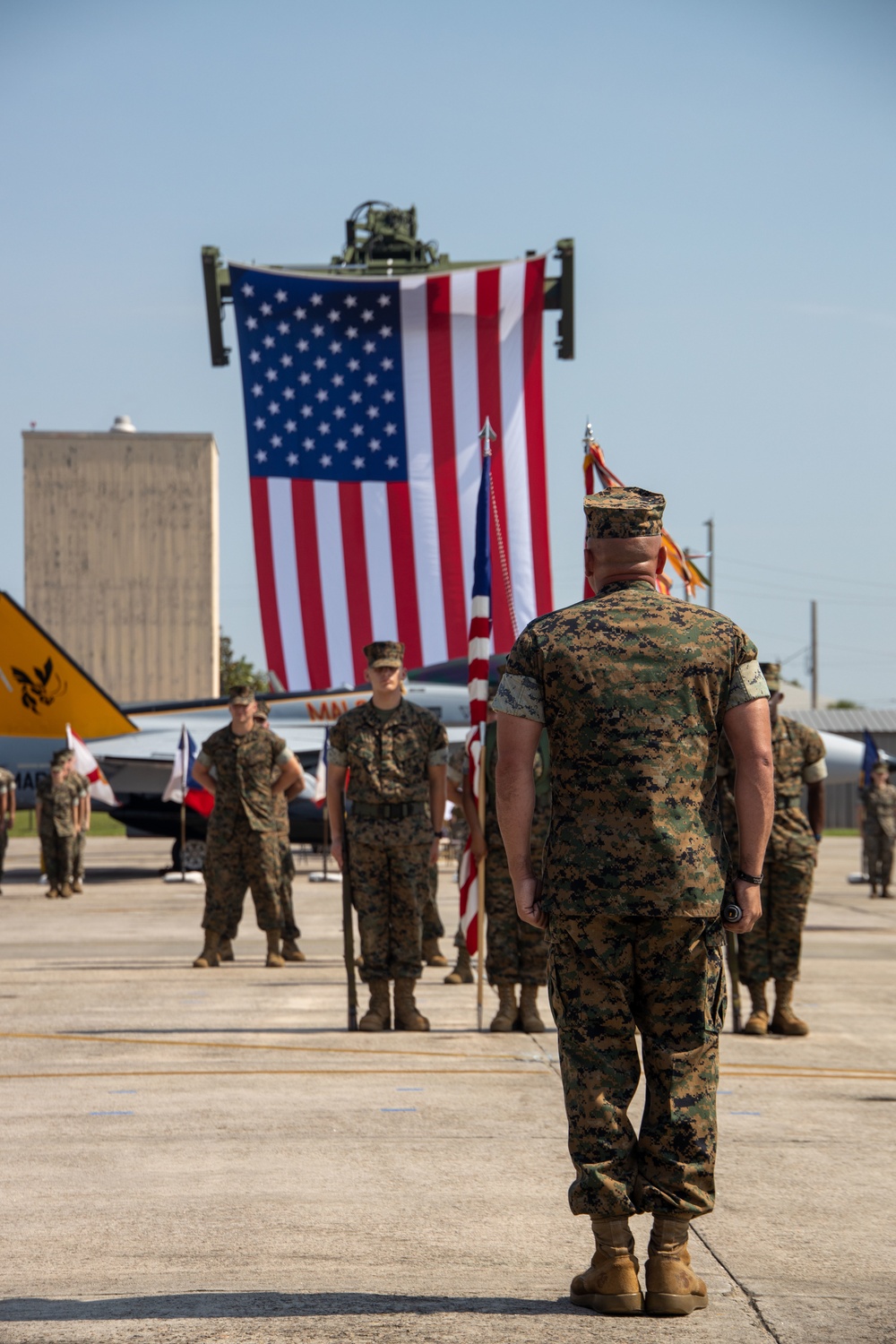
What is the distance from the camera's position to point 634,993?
13.0ft

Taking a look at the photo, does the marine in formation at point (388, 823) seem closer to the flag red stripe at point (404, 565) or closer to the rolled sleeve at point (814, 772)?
the rolled sleeve at point (814, 772)

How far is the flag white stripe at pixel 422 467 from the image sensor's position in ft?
50.8

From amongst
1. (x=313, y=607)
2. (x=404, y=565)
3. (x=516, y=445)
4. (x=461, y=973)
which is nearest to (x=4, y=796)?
(x=313, y=607)

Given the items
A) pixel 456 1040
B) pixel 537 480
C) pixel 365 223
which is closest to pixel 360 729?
pixel 456 1040

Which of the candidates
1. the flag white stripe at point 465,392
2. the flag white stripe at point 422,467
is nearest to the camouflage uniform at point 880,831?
the flag white stripe at point 465,392

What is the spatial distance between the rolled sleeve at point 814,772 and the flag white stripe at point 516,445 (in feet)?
20.7

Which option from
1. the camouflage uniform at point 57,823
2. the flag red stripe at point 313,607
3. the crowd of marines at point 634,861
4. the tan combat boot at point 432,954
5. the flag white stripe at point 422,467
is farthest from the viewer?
the camouflage uniform at point 57,823

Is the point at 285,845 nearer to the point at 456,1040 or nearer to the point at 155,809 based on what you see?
the point at 456,1040

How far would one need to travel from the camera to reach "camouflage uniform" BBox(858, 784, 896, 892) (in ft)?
73.4

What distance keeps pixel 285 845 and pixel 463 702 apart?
16.1 metres

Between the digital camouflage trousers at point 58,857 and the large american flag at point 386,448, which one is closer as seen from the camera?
the large american flag at point 386,448

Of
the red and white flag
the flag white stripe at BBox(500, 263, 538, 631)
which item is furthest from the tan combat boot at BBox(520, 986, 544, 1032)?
the red and white flag

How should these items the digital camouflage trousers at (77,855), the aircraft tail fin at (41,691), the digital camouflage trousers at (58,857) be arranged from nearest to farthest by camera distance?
the digital camouflage trousers at (58,857), the digital camouflage trousers at (77,855), the aircraft tail fin at (41,691)

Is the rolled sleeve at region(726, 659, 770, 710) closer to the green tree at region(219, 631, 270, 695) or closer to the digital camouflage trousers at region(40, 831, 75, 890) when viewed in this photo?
the digital camouflage trousers at region(40, 831, 75, 890)
